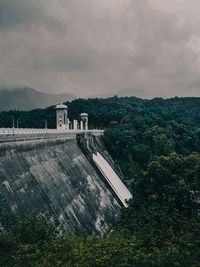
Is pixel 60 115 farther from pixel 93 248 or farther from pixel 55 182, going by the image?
pixel 93 248

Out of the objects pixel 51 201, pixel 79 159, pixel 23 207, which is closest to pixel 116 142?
pixel 79 159

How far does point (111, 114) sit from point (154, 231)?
87810 mm

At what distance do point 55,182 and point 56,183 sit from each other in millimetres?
145

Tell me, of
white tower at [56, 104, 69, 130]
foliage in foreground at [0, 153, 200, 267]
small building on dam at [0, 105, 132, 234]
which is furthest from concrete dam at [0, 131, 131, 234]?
white tower at [56, 104, 69, 130]

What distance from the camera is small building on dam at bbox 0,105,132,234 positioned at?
16781mm

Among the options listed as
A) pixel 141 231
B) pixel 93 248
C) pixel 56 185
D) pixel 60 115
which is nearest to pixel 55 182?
pixel 56 185

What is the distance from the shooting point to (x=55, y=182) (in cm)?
2256

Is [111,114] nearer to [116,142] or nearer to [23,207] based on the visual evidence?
[116,142]

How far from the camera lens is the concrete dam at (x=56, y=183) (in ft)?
55.0

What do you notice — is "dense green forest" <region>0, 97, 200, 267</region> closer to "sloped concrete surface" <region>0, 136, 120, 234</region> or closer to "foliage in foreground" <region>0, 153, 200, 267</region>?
"foliage in foreground" <region>0, 153, 200, 267</region>

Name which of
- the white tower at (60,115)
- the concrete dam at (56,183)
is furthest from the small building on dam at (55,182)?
the white tower at (60,115)

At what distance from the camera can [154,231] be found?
12289 millimetres

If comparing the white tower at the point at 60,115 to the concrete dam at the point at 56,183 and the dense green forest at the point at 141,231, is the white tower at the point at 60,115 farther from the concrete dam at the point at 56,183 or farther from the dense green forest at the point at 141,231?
the dense green forest at the point at 141,231

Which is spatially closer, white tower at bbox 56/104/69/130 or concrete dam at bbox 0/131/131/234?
concrete dam at bbox 0/131/131/234
